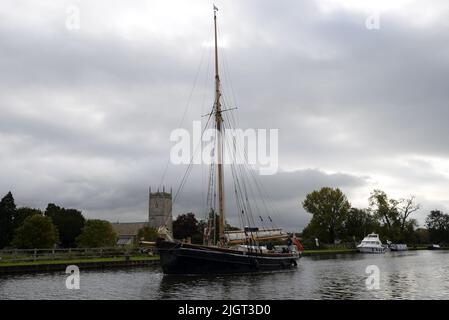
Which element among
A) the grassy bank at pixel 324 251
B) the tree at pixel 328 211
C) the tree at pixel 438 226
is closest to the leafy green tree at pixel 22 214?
the grassy bank at pixel 324 251

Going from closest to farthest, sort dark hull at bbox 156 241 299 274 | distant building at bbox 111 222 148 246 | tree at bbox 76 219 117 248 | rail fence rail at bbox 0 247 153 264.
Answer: dark hull at bbox 156 241 299 274, rail fence rail at bbox 0 247 153 264, tree at bbox 76 219 117 248, distant building at bbox 111 222 148 246

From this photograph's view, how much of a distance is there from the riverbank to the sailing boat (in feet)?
37.4

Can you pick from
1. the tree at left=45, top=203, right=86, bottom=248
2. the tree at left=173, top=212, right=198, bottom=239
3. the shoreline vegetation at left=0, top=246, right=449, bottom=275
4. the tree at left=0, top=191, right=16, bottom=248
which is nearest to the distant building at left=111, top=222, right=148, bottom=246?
the tree at left=173, top=212, right=198, bottom=239

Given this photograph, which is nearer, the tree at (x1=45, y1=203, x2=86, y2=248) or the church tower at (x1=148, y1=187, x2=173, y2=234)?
the tree at (x1=45, y1=203, x2=86, y2=248)

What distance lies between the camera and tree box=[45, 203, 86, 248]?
106062 mm

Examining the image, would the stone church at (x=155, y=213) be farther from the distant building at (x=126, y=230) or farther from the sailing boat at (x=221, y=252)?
the sailing boat at (x=221, y=252)

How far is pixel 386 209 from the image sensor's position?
128 m

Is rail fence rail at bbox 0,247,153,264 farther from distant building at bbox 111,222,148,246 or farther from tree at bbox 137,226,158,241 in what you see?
distant building at bbox 111,222,148,246

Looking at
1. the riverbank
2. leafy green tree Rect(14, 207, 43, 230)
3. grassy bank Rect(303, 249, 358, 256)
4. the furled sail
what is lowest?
grassy bank Rect(303, 249, 358, 256)

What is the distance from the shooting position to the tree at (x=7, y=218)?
3438 inches

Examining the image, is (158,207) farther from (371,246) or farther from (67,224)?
(371,246)

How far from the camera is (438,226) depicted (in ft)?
581

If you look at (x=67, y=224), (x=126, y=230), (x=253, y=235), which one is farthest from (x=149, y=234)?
(x=126, y=230)
